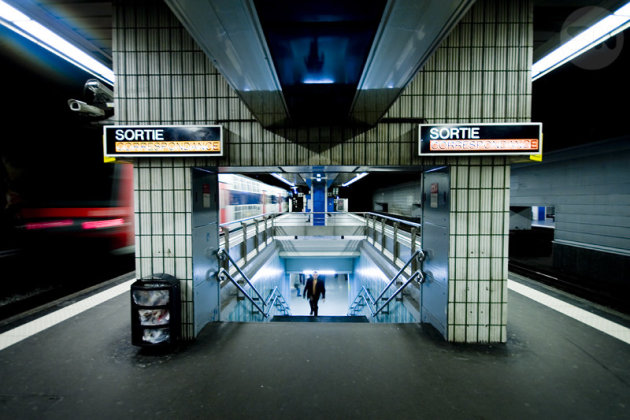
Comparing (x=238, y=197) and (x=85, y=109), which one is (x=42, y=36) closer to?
(x=85, y=109)

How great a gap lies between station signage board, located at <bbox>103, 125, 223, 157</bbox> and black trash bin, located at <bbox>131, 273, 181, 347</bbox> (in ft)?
5.13

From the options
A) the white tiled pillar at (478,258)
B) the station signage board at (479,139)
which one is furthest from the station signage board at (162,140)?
the white tiled pillar at (478,258)

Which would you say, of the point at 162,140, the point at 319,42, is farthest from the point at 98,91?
the point at 319,42

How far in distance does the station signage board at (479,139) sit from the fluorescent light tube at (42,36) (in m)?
4.55

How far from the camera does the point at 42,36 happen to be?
307 cm

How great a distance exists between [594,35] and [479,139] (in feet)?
6.06

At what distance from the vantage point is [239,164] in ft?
11.0

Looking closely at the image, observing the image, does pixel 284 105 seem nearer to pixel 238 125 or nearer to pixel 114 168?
pixel 238 125

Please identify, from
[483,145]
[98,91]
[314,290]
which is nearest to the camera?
A: [483,145]

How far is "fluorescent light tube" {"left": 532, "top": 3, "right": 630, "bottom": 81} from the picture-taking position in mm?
2743

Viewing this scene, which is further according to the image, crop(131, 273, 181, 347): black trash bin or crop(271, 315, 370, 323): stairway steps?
crop(271, 315, 370, 323): stairway steps

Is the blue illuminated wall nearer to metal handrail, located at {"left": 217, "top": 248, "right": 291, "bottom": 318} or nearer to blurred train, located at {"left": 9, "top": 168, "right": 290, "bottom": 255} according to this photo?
metal handrail, located at {"left": 217, "top": 248, "right": 291, "bottom": 318}

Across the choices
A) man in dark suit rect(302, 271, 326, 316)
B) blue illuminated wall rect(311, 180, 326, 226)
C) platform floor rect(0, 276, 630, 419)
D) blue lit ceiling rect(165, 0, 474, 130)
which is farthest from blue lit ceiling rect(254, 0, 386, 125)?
blue illuminated wall rect(311, 180, 326, 226)

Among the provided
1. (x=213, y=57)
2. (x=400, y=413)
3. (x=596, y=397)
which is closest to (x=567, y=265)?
Result: (x=596, y=397)
